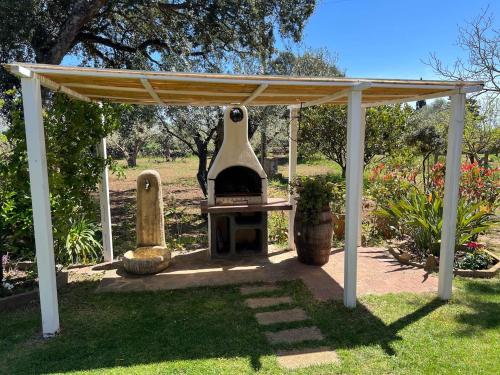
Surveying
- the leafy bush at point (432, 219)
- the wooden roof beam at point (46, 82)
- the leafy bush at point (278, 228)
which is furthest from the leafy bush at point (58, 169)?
the leafy bush at point (432, 219)

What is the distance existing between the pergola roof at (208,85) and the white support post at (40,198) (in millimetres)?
239

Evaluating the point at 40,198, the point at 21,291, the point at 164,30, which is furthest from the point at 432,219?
the point at 164,30

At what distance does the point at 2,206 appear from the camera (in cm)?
430

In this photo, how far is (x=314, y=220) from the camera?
5.29 m

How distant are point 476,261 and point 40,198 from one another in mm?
5495

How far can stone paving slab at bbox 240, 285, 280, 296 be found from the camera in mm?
4621

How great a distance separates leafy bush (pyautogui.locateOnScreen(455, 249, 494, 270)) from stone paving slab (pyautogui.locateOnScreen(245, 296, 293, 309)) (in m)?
2.64

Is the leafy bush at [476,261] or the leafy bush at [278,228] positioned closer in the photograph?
the leafy bush at [476,261]

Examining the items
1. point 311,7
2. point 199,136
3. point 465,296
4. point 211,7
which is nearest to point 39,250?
point 465,296

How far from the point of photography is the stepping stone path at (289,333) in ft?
10.4

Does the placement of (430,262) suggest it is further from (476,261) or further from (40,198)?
(40,198)

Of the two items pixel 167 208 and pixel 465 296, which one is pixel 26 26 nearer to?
pixel 167 208

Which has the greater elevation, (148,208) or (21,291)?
(148,208)

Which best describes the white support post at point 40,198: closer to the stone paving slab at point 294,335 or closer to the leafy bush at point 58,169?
the leafy bush at point 58,169
